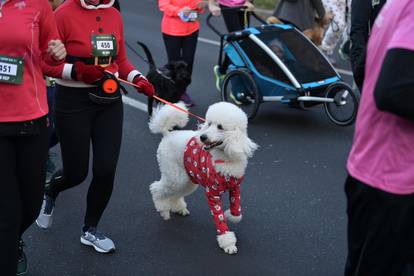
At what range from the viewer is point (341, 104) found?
246 inches

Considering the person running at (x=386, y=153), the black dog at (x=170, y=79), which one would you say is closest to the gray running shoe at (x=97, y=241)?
the person running at (x=386, y=153)

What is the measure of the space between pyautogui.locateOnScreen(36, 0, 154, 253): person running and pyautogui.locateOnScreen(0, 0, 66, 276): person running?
38cm

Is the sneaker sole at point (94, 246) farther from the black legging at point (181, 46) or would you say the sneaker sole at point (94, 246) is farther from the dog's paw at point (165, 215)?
the black legging at point (181, 46)

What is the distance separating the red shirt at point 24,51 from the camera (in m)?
2.70

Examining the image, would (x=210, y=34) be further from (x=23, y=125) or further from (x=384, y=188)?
(x=384, y=188)

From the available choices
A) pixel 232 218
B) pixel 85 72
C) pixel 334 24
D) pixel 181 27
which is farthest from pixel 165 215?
pixel 334 24

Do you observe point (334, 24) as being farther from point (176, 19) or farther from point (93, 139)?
point (93, 139)

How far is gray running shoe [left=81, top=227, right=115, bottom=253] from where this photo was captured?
3805 millimetres

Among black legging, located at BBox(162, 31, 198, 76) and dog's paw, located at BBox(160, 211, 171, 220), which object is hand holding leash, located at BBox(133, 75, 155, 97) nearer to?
dog's paw, located at BBox(160, 211, 171, 220)

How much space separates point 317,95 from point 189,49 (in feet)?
5.21

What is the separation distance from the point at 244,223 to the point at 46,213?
137 centimetres

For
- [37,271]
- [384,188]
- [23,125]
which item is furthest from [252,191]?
[384,188]

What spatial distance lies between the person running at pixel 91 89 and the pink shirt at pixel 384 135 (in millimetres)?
1704

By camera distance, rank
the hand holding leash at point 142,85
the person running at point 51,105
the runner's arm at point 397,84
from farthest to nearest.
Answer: the person running at point 51,105 < the hand holding leash at point 142,85 < the runner's arm at point 397,84
